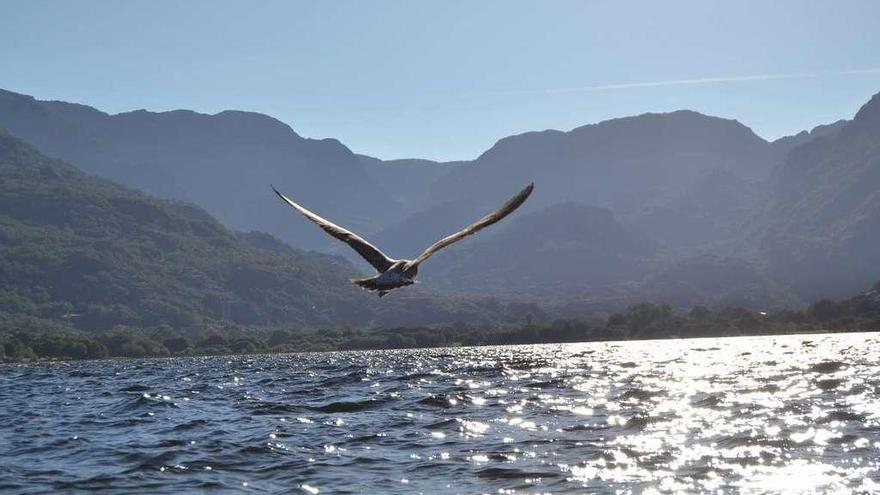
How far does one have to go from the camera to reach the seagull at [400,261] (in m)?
20.4

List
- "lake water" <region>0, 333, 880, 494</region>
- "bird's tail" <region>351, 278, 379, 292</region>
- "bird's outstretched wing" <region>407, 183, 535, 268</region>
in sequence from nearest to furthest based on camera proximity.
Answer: "bird's outstretched wing" <region>407, 183, 535, 268</region> → "bird's tail" <region>351, 278, 379, 292</region> → "lake water" <region>0, 333, 880, 494</region>

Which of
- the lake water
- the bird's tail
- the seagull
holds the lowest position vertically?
the lake water

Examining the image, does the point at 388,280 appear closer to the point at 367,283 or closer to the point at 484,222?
the point at 367,283

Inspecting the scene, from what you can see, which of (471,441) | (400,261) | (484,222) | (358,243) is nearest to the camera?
(484,222)

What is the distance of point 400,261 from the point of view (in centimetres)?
2311

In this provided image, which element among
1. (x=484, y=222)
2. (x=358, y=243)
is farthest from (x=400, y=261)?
(x=484, y=222)

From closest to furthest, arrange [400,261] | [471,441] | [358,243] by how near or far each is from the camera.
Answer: [400,261] → [358,243] → [471,441]

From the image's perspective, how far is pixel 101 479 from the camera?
27.0 m

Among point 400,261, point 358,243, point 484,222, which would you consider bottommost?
point 400,261

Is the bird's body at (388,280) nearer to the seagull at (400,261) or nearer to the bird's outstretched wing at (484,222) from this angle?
the seagull at (400,261)

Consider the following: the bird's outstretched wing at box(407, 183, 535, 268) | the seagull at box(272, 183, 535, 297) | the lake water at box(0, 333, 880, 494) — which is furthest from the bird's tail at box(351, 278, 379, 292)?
the lake water at box(0, 333, 880, 494)

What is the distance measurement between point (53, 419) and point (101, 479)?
22.1 metres

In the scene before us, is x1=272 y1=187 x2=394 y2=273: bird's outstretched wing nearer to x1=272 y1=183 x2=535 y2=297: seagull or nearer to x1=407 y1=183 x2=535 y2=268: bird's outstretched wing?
x1=272 y1=183 x2=535 y2=297: seagull

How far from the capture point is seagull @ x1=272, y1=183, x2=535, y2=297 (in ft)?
67.0
